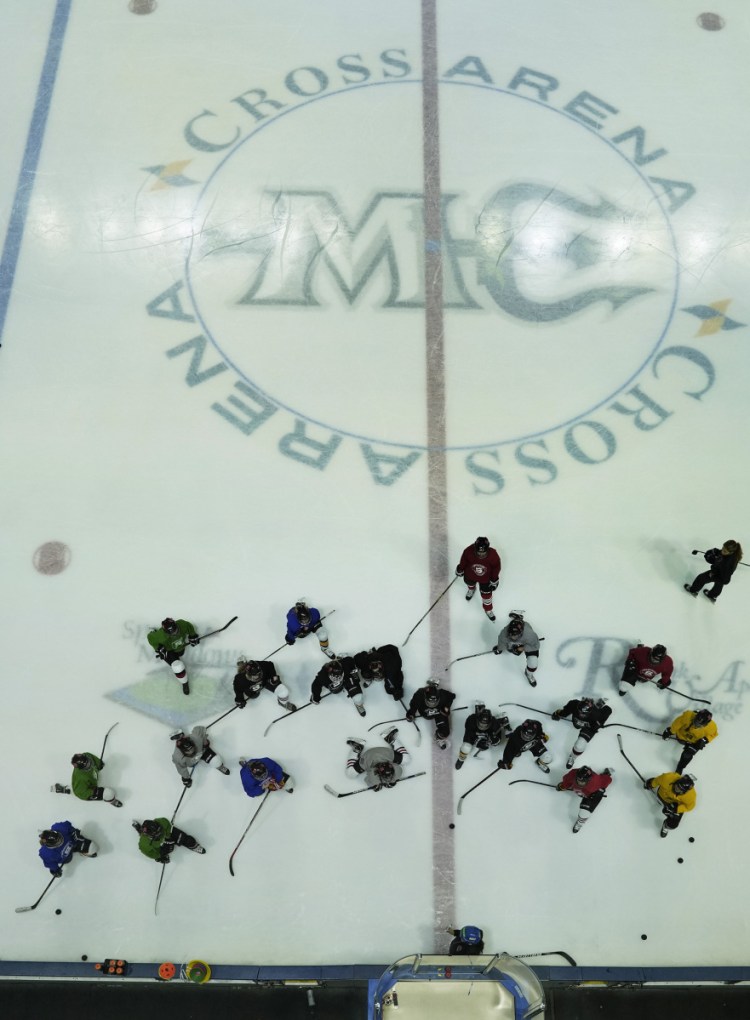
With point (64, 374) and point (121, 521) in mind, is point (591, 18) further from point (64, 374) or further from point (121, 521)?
point (121, 521)

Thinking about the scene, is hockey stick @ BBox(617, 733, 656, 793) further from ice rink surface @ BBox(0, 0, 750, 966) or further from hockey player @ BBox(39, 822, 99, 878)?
hockey player @ BBox(39, 822, 99, 878)

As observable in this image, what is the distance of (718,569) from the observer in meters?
7.05

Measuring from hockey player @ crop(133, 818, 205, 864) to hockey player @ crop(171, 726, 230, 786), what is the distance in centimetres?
38

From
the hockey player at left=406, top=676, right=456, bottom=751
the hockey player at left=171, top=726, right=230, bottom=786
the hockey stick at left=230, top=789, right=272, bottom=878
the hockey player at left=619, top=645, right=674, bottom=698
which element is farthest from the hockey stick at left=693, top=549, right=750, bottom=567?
the hockey player at left=171, top=726, right=230, bottom=786

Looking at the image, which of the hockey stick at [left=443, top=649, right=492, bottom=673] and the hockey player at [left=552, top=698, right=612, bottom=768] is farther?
the hockey stick at [left=443, top=649, right=492, bottom=673]

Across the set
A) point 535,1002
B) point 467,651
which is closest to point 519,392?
point 467,651

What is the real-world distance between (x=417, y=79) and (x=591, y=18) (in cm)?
235

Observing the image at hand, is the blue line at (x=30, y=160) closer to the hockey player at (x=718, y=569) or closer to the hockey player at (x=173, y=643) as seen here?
the hockey player at (x=173, y=643)

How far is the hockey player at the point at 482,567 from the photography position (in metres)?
6.89

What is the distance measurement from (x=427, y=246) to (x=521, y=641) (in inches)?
168

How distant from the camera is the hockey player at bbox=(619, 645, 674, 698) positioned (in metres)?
6.66

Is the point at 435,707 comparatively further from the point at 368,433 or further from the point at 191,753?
the point at 368,433

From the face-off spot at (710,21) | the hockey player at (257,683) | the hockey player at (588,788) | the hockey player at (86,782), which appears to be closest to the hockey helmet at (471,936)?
the hockey player at (588,788)

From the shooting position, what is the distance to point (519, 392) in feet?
27.1
